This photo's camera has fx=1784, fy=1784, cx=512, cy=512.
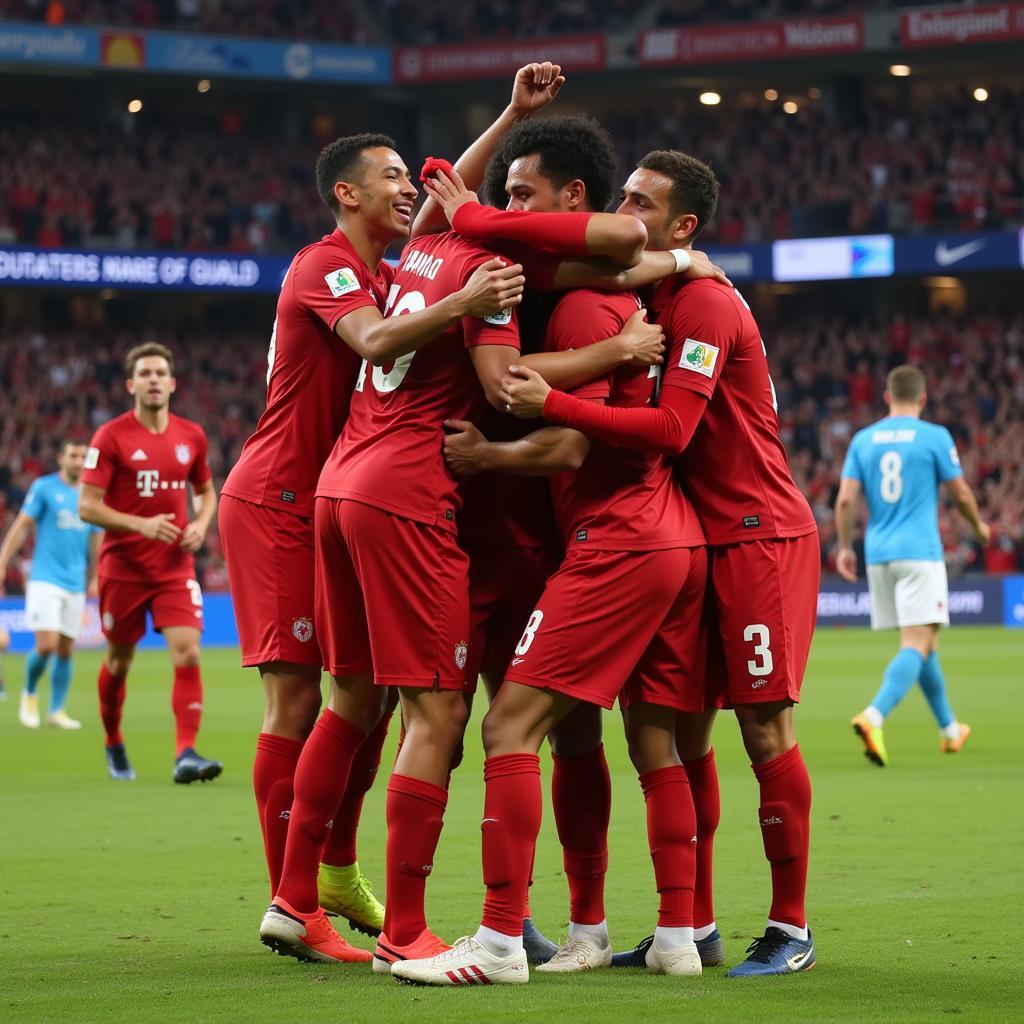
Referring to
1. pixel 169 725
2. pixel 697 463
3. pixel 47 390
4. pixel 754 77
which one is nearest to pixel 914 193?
pixel 754 77

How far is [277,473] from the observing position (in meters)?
5.62

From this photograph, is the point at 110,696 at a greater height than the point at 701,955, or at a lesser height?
greater

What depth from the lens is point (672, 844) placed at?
16.7 ft

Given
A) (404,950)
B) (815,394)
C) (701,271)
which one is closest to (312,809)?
(404,950)

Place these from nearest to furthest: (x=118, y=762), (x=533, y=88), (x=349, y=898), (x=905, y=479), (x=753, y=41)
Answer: (x=349, y=898)
(x=533, y=88)
(x=118, y=762)
(x=905, y=479)
(x=753, y=41)

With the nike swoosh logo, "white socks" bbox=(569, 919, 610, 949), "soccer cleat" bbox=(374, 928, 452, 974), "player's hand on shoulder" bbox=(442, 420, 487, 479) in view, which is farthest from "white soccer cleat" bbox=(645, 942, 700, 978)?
the nike swoosh logo

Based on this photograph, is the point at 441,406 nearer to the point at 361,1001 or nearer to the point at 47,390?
the point at 361,1001

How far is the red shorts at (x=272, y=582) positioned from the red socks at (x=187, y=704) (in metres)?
4.78

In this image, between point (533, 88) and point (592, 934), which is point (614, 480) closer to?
point (592, 934)

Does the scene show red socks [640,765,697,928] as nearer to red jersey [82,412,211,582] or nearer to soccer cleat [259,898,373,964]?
soccer cleat [259,898,373,964]

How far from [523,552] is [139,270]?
29704mm

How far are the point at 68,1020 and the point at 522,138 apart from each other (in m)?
2.69

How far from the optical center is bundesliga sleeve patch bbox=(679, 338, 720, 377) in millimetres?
5090

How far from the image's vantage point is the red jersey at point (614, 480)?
5039mm
